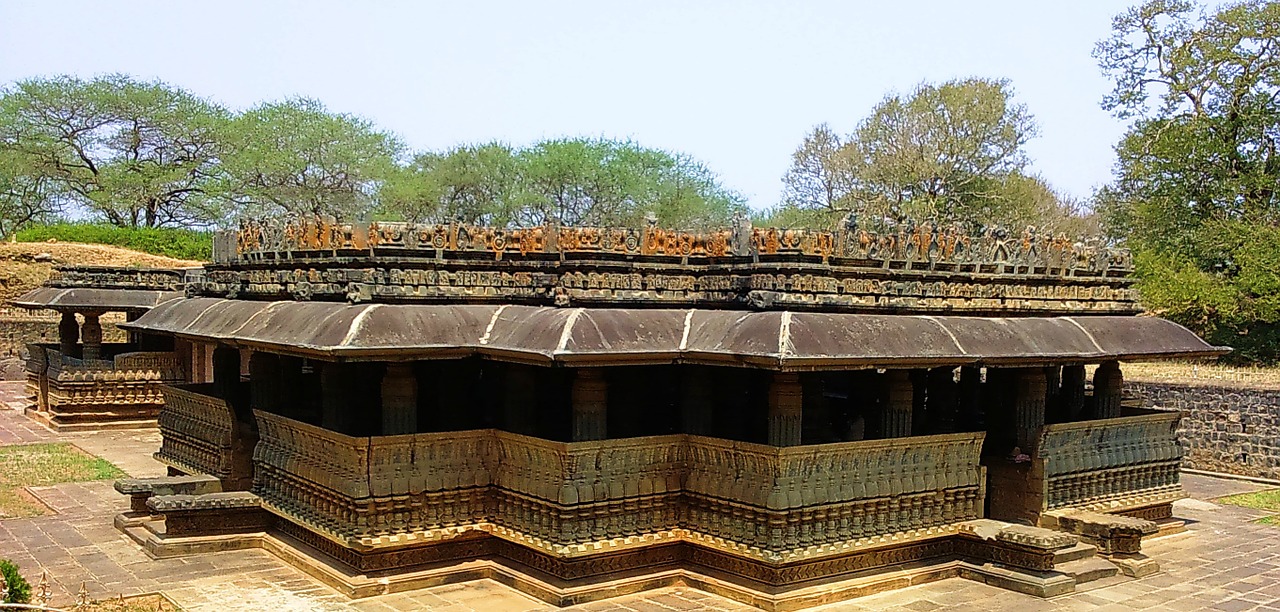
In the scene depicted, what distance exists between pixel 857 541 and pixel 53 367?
14912mm

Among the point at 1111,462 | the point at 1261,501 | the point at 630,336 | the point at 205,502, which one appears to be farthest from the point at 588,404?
the point at 1261,501

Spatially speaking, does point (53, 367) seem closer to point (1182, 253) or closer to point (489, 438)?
point (489, 438)

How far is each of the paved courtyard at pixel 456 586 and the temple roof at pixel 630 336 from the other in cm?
160

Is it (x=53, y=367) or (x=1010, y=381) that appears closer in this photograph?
(x=1010, y=381)

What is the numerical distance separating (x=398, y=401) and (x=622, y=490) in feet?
5.44

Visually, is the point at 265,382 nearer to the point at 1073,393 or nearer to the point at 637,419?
the point at 637,419

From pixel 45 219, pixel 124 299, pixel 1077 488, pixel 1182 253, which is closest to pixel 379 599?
pixel 1077 488

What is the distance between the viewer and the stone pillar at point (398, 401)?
25.1ft

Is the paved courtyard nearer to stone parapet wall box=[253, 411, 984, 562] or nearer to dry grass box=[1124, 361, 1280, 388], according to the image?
stone parapet wall box=[253, 411, 984, 562]

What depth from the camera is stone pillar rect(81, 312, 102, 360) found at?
59.3 ft

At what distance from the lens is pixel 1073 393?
11055 mm

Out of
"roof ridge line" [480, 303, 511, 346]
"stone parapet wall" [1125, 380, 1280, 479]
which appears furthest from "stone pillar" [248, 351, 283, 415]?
"stone parapet wall" [1125, 380, 1280, 479]

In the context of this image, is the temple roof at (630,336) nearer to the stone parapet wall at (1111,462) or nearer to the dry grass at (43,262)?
the stone parapet wall at (1111,462)

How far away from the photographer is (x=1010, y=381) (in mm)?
9430
